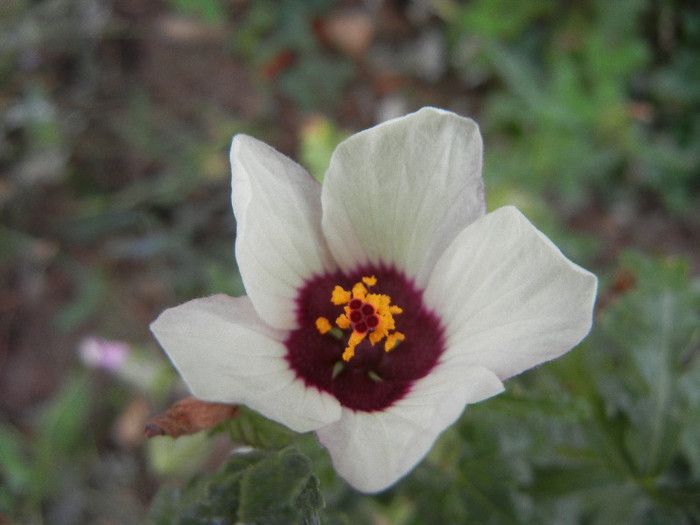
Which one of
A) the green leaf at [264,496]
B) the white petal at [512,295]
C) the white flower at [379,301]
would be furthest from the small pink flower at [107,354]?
the white petal at [512,295]

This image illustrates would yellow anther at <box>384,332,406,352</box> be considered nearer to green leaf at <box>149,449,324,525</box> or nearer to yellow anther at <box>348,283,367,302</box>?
yellow anther at <box>348,283,367,302</box>

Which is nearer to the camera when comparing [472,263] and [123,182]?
[472,263]

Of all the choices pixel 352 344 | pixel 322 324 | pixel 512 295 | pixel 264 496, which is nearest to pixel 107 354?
pixel 322 324

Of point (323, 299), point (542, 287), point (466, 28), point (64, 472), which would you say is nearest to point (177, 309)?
point (323, 299)

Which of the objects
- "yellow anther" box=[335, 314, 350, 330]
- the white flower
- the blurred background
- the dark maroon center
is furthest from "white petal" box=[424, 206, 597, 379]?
the blurred background

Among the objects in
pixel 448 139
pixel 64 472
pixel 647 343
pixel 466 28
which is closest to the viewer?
pixel 448 139

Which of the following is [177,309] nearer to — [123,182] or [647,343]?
[647,343]
